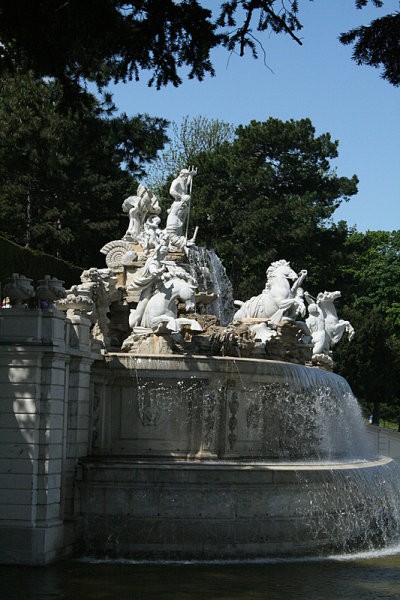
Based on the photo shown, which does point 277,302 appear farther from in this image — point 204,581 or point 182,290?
point 204,581

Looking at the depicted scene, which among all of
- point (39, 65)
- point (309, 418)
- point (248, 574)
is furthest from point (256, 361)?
point (39, 65)

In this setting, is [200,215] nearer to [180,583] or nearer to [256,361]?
[256,361]

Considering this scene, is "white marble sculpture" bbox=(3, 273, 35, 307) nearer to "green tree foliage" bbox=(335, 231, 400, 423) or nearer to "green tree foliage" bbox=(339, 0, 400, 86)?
"green tree foliage" bbox=(339, 0, 400, 86)

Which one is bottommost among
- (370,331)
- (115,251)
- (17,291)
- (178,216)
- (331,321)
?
(17,291)

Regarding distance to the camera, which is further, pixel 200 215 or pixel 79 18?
pixel 200 215

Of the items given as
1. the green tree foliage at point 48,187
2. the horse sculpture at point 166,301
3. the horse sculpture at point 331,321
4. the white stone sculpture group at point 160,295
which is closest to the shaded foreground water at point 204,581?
the white stone sculpture group at point 160,295

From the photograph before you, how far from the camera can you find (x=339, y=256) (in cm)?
5034

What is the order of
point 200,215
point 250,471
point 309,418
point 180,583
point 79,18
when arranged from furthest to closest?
point 200,215 < point 309,418 < point 250,471 < point 180,583 < point 79,18

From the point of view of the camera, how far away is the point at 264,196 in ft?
166

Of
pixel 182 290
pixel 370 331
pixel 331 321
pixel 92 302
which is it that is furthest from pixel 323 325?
pixel 370 331

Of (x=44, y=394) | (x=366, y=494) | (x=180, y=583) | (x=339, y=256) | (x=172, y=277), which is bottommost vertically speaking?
(x=180, y=583)

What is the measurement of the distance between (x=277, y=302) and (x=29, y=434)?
32.7 ft

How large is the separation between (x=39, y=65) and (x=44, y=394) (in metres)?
4.82

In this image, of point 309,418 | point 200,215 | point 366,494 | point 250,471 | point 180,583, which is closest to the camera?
point 180,583
